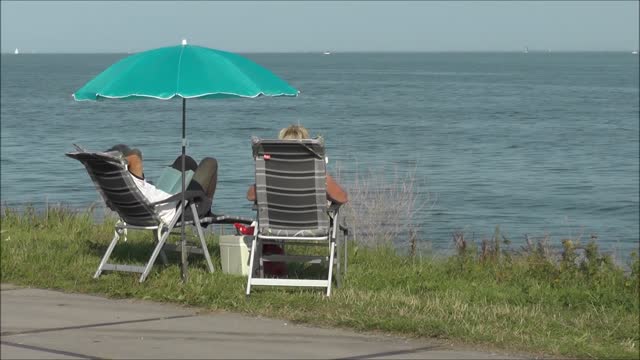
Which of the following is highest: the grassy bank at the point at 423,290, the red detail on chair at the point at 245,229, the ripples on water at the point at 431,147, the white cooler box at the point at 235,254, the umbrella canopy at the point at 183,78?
the umbrella canopy at the point at 183,78

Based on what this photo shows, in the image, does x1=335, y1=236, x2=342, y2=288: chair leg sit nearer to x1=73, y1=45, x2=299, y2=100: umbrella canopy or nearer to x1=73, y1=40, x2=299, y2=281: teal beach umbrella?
x1=73, y1=40, x2=299, y2=281: teal beach umbrella

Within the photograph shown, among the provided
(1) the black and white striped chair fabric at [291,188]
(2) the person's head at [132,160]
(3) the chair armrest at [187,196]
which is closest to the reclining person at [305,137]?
(1) the black and white striped chair fabric at [291,188]

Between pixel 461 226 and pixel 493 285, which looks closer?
pixel 493 285

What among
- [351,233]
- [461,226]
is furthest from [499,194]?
[351,233]

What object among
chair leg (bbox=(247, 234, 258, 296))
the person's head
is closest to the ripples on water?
the person's head

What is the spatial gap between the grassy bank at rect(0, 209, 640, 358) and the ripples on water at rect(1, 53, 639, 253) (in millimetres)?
1782

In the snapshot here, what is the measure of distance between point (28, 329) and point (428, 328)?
2.32m

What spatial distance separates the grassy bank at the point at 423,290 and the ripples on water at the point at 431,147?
1.78 m

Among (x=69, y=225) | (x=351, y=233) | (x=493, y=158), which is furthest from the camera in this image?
(x=493, y=158)

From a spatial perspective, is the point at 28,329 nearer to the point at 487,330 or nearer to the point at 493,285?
the point at 487,330

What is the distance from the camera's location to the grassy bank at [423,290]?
8.12 metres

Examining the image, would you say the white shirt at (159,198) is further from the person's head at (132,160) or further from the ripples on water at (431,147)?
the ripples on water at (431,147)

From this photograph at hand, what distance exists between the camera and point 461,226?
2336 centimetres

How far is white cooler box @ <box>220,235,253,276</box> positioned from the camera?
10.1m
